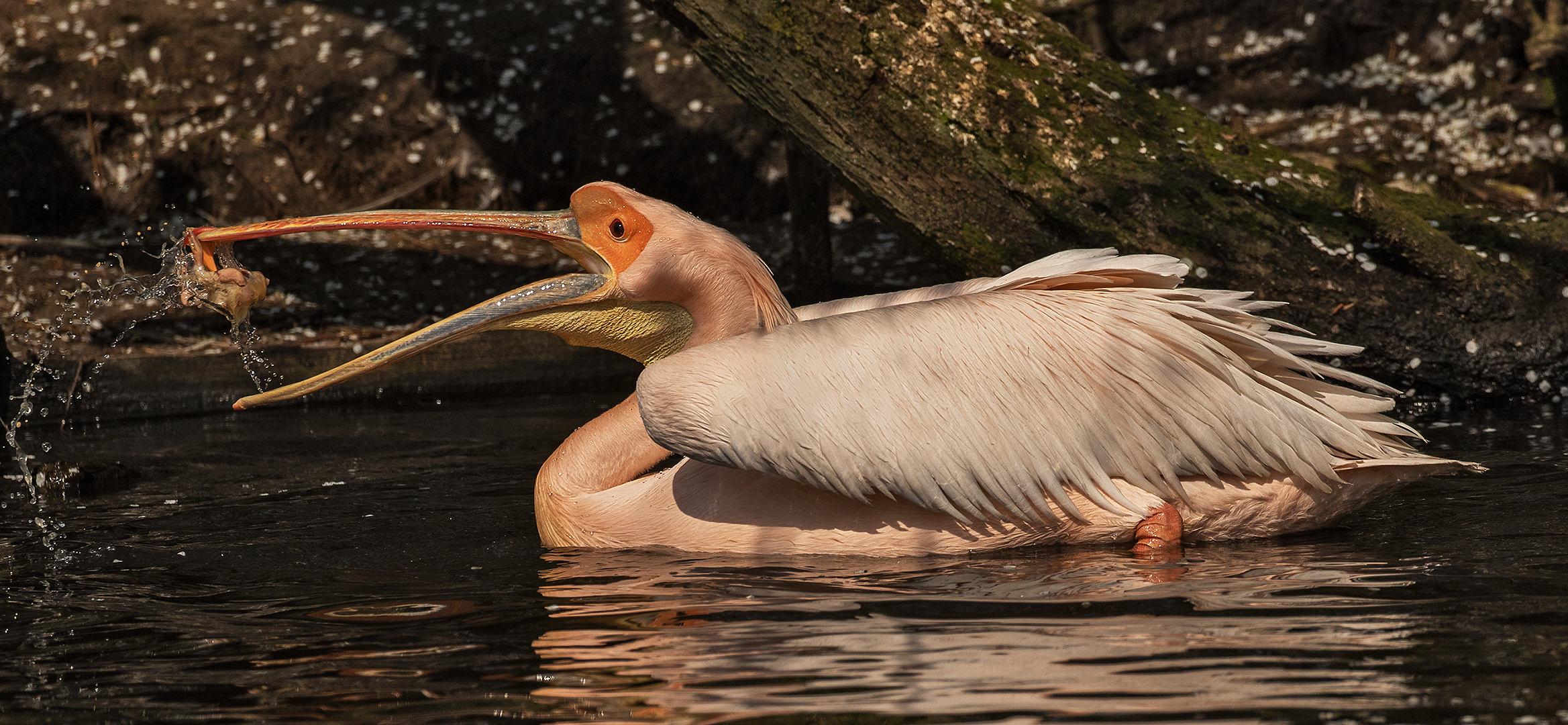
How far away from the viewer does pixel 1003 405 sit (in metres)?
3.46

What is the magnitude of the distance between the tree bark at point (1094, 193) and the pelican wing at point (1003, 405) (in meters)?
1.85

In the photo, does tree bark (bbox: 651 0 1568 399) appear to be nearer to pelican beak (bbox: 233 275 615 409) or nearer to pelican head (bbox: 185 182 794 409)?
pelican head (bbox: 185 182 794 409)

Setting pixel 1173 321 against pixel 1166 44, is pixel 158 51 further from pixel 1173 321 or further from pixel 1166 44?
pixel 1173 321

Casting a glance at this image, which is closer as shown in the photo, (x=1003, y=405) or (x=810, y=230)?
(x=1003, y=405)

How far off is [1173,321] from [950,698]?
148 cm

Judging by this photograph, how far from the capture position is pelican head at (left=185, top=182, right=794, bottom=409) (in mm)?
3695

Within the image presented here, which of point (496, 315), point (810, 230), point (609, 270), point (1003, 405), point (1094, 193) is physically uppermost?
point (810, 230)

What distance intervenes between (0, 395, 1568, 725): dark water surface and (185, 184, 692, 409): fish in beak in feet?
1.97

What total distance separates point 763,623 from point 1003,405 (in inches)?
34.4

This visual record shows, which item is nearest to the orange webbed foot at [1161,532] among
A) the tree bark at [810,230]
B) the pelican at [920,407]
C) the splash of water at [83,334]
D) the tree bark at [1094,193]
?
the pelican at [920,407]

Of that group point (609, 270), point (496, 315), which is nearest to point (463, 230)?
point (496, 315)

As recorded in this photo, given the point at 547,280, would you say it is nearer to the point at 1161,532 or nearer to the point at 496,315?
the point at 496,315

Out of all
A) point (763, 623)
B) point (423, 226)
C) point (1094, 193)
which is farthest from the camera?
point (1094, 193)

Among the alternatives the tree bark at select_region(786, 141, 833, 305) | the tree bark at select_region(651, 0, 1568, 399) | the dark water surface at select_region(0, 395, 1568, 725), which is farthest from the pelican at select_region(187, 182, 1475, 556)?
the tree bark at select_region(786, 141, 833, 305)
